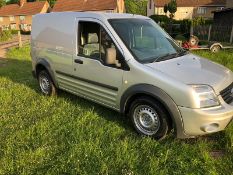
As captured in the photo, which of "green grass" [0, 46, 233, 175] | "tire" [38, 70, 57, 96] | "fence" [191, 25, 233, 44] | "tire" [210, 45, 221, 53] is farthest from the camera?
"fence" [191, 25, 233, 44]

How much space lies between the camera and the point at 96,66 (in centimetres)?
523

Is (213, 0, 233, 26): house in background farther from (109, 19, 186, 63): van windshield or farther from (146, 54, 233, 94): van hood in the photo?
(146, 54, 233, 94): van hood

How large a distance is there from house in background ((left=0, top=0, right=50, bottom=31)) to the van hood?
219 feet

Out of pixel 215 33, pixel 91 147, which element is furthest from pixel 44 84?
pixel 215 33

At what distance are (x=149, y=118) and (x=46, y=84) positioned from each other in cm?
334

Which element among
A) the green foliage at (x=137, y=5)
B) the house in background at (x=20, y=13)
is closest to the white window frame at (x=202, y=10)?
the green foliage at (x=137, y=5)

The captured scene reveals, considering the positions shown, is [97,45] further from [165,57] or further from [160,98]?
[160,98]

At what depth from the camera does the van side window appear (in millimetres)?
4762

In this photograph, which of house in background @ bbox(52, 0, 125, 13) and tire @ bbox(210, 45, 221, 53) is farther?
house in background @ bbox(52, 0, 125, 13)

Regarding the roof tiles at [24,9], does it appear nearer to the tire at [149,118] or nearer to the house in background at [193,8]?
the house in background at [193,8]

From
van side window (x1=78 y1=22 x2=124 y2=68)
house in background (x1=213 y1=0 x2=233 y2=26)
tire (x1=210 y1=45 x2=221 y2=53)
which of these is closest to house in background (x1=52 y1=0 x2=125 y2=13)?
house in background (x1=213 y1=0 x2=233 y2=26)

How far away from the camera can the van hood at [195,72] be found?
168 inches

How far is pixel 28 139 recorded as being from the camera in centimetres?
464

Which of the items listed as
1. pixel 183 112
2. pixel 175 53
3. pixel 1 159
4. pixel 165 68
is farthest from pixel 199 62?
pixel 1 159
